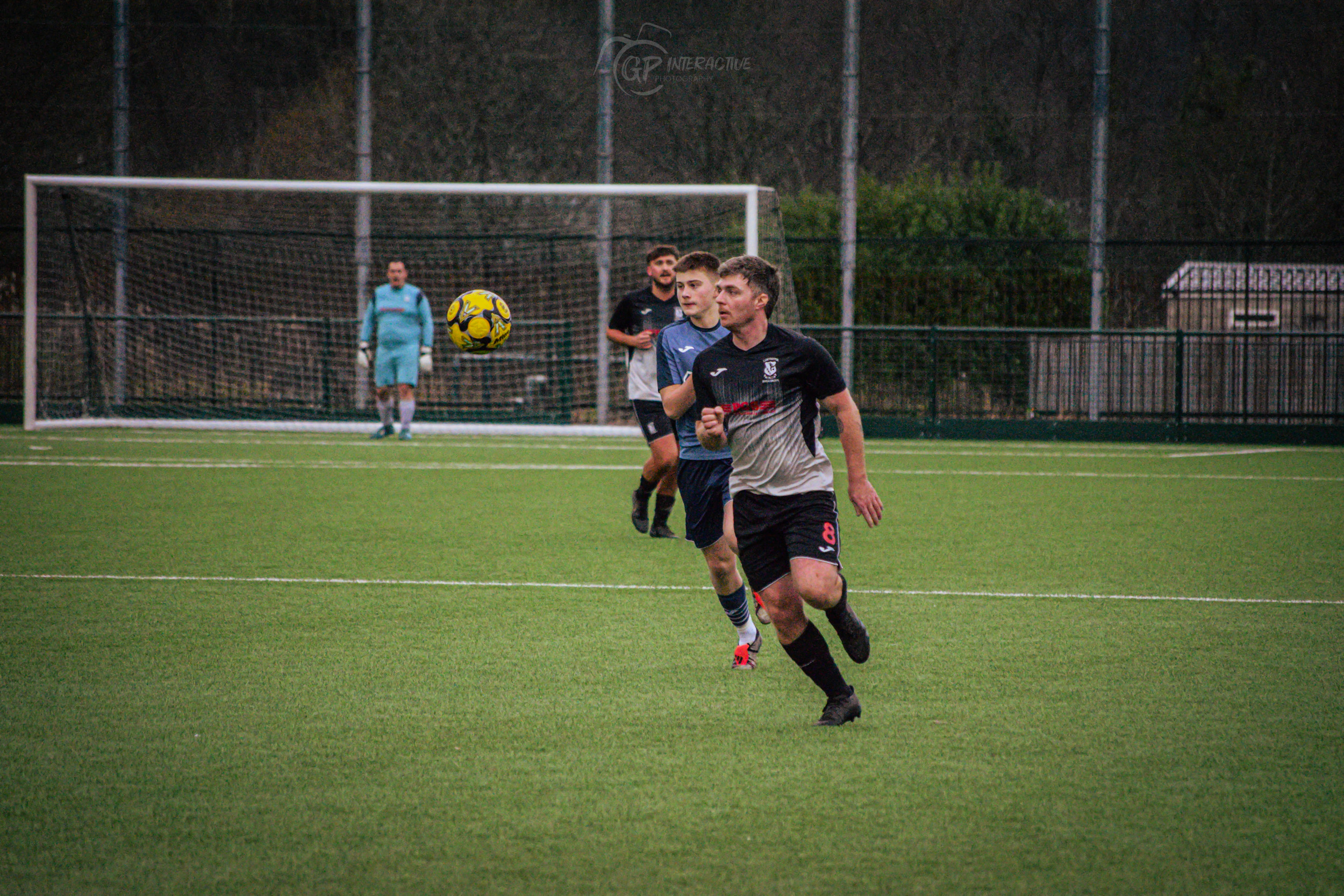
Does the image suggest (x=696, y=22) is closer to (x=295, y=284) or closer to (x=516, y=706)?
(x=295, y=284)

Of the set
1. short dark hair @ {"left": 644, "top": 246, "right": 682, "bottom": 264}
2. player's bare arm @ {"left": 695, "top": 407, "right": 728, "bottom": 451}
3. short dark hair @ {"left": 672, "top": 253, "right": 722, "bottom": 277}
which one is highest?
short dark hair @ {"left": 644, "top": 246, "right": 682, "bottom": 264}

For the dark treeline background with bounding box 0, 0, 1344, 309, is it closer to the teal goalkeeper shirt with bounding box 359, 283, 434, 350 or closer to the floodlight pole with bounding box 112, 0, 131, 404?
the floodlight pole with bounding box 112, 0, 131, 404

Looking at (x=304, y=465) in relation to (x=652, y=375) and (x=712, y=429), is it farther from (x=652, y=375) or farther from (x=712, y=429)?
(x=712, y=429)

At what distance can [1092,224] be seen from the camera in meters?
21.7

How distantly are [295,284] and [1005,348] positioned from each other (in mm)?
10378

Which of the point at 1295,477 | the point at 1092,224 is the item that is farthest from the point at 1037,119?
the point at 1295,477

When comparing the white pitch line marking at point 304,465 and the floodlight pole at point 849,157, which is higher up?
the floodlight pole at point 849,157

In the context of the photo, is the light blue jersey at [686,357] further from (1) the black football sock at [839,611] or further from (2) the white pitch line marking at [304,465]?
(2) the white pitch line marking at [304,465]

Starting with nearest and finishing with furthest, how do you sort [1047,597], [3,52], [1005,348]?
1. [1047,597]
2. [1005,348]
3. [3,52]

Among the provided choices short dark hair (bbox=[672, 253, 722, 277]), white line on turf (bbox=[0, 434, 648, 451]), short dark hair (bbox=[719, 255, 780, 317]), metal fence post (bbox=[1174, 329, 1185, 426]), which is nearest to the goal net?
white line on turf (bbox=[0, 434, 648, 451])

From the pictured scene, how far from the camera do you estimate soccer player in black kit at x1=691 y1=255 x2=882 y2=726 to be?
5031mm

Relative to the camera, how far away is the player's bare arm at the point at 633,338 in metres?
9.80

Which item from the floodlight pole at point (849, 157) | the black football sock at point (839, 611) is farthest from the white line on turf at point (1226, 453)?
the black football sock at point (839, 611)

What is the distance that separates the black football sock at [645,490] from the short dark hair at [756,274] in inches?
194
